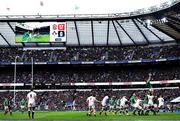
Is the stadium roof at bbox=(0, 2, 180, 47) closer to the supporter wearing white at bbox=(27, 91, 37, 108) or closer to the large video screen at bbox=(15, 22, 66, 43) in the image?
the large video screen at bbox=(15, 22, 66, 43)

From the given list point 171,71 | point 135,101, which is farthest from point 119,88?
point 135,101

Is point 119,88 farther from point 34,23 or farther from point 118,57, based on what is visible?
point 34,23

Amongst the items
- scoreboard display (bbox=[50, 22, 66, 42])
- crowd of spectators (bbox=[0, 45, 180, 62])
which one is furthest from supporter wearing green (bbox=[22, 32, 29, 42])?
crowd of spectators (bbox=[0, 45, 180, 62])

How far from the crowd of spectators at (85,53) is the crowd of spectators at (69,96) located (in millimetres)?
6612

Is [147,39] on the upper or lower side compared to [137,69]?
upper

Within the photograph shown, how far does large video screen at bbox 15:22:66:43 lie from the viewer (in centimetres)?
6956

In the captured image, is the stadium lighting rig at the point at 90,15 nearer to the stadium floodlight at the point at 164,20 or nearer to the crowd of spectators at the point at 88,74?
the stadium floodlight at the point at 164,20

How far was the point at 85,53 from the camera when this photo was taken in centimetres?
7994

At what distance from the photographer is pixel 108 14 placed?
211 ft

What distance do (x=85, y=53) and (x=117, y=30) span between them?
1375 cm

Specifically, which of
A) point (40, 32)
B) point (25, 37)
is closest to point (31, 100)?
point (40, 32)

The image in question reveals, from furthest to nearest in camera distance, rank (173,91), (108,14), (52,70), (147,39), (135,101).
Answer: (52,70), (147,39), (173,91), (108,14), (135,101)

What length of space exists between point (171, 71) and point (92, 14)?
1836 cm

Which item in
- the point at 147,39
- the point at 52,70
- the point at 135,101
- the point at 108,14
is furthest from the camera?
the point at 52,70
